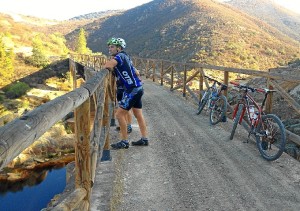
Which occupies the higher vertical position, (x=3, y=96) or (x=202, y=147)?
(x=202, y=147)

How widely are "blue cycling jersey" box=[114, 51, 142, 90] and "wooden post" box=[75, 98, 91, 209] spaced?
267 cm

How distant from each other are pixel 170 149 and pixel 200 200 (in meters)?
2.07

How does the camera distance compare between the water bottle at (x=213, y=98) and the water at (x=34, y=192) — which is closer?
the water bottle at (x=213, y=98)

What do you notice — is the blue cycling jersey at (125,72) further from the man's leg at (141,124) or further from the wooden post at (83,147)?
the wooden post at (83,147)

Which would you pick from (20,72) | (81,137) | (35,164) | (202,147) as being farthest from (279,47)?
(81,137)

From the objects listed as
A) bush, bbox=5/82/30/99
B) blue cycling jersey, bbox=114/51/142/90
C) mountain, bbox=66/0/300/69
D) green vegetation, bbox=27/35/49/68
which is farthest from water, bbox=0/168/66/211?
mountain, bbox=66/0/300/69

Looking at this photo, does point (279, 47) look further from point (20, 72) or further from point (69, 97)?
point (69, 97)

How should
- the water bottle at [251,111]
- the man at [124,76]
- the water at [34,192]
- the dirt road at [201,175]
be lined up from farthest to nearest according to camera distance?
the water at [34,192], the water bottle at [251,111], the man at [124,76], the dirt road at [201,175]

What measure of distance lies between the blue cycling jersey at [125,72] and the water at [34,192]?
9056mm

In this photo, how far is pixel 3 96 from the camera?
108 ft

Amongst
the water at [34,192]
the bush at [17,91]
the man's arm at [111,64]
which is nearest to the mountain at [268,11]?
the bush at [17,91]

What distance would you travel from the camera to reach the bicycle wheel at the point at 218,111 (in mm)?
7707

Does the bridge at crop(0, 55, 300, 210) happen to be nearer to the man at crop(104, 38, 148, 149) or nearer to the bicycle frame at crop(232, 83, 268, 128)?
the man at crop(104, 38, 148, 149)

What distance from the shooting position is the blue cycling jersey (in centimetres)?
501
